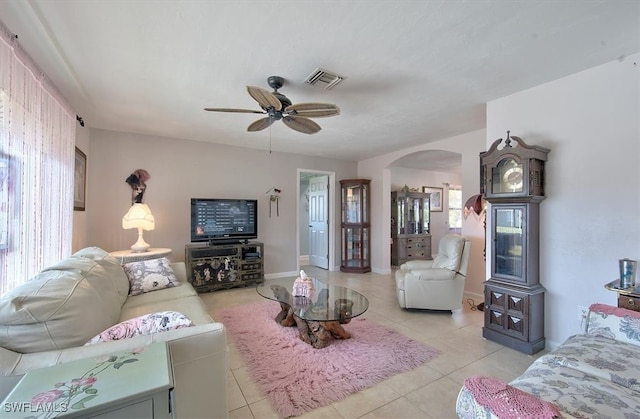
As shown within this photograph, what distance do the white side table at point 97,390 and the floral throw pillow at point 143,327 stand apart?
0.29 meters

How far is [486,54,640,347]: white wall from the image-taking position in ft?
6.73

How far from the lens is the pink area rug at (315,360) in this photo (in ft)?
6.13

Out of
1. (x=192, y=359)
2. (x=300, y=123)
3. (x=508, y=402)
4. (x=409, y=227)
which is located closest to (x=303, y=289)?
(x=192, y=359)

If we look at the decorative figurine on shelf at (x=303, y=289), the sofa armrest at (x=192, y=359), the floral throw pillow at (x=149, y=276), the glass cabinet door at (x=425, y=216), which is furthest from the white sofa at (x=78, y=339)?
the glass cabinet door at (x=425, y=216)

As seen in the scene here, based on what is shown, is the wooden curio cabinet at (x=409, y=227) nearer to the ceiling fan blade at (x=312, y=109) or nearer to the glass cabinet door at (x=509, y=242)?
the glass cabinet door at (x=509, y=242)

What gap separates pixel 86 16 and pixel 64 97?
154cm

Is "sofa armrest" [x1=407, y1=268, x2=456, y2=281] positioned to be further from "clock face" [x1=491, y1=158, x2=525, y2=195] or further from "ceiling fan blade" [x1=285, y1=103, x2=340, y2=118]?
"ceiling fan blade" [x1=285, y1=103, x2=340, y2=118]

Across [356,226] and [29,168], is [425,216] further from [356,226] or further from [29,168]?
[29,168]

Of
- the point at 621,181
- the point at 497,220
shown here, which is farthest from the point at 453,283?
the point at 621,181

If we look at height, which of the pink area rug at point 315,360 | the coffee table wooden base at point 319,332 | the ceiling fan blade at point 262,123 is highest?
the ceiling fan blade at point 262,123

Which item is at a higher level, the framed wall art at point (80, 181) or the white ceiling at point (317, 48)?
the white ceiling at point (317, 48)

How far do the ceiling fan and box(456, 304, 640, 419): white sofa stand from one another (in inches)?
74.7

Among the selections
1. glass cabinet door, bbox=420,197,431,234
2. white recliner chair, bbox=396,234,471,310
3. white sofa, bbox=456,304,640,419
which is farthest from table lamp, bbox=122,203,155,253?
glass cabinet door, bbox=420,197,431,234

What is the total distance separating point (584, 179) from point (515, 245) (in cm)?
74
